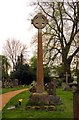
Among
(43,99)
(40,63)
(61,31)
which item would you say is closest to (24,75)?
(61,31)

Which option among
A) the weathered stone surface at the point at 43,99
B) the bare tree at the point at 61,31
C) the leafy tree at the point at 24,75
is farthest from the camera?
the leafy tree at the point at 24,75

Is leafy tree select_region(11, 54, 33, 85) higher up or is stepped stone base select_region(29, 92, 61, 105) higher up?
stepped stone base select_region(29, 92, 61, 105)

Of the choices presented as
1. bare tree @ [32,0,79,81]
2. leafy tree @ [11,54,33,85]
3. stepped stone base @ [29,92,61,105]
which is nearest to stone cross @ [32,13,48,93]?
stepped stone base @ [29,92,61,105]

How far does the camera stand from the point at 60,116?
37.8 ft

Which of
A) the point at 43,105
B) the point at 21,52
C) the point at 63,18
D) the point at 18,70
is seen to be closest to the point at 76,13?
the point at 63,18

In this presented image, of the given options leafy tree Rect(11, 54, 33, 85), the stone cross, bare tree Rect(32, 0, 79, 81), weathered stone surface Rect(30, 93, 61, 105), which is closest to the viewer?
weathered stone surface Rect(30, 93, 61, 105)

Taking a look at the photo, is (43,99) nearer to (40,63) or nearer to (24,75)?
(40,63)

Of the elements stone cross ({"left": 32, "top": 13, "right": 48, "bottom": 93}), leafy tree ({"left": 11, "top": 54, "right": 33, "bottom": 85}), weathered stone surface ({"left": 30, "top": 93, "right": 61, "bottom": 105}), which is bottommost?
leafy tree ({"left": 11, "top": 54, "right": 33, "bottom": 85})

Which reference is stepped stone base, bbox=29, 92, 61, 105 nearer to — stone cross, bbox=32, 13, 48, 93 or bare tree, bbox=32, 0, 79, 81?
stone cross, bbox=32, 13, 48, 93

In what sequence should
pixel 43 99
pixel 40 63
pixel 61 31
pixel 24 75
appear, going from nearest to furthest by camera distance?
pixel 43 99
pixel 40 63
pixel 61 31
pixel 24 75

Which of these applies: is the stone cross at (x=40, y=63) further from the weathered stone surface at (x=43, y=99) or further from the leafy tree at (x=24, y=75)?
the leafy tree at (x=24, y=75)

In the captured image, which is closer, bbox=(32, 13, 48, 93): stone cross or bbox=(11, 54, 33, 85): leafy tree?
bbox=(32, 13, 48, 93): stone cross

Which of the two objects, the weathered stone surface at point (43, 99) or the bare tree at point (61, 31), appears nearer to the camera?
the weathered stone surface at point (43, 99)

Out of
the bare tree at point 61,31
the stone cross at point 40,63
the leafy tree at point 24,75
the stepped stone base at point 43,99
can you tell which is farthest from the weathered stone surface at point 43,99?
the leafy tree at point 24,75
